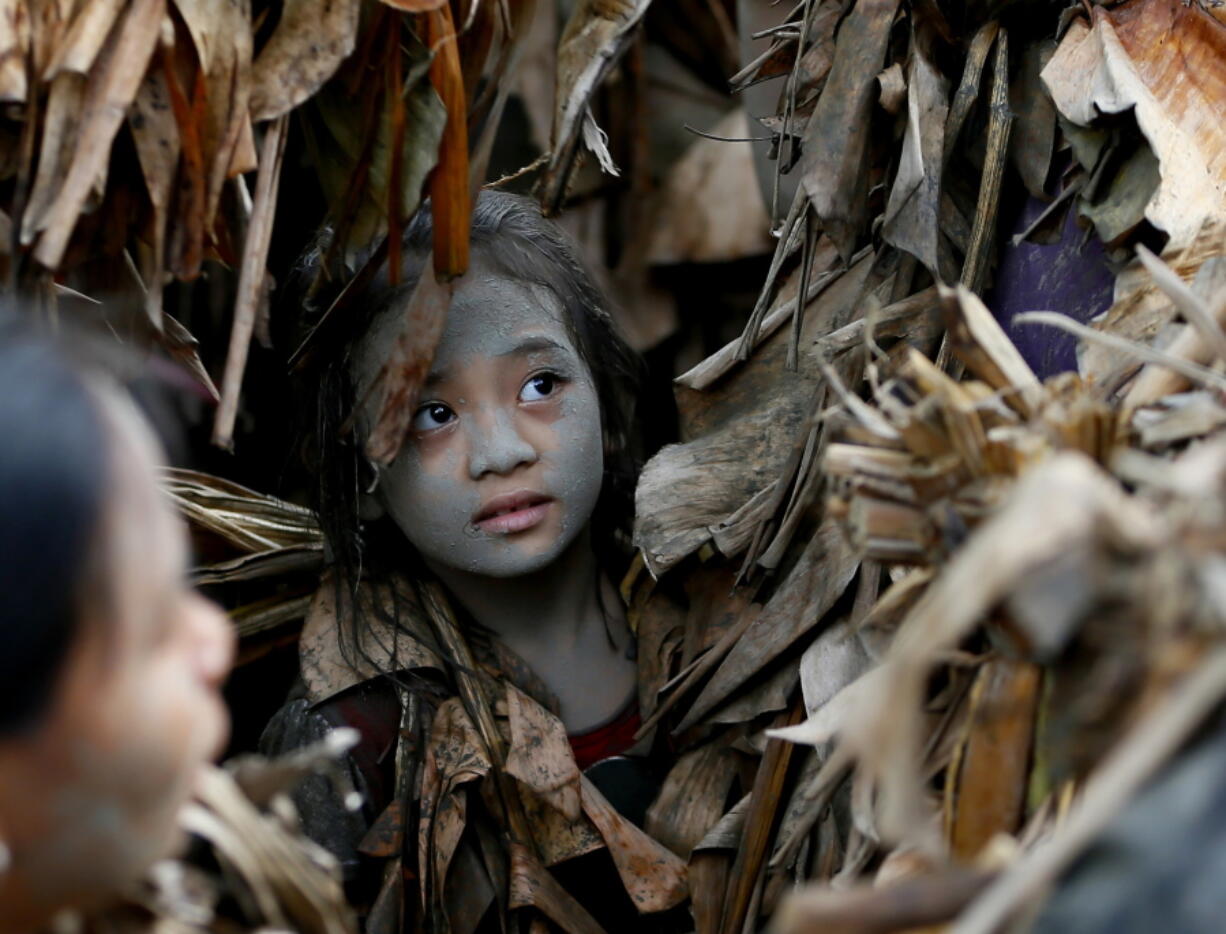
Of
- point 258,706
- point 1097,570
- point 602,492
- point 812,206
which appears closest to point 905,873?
point 1097,570

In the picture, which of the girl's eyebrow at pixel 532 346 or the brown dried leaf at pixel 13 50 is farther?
the girl's eyebrow at pixel 532 346

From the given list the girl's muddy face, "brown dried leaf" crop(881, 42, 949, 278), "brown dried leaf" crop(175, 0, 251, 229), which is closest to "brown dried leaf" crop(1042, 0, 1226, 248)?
"brown dried leaf" crop(881, 42, 949, 278)

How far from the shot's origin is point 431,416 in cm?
146

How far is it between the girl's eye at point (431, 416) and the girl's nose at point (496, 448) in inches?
1.2

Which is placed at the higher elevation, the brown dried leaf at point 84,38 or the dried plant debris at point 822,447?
the brown dried leaf at point 84,38

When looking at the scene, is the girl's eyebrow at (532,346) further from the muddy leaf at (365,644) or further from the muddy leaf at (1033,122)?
the muddy leaf at (1033,122)

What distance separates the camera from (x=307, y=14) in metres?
1.17

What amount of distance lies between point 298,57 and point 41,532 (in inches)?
26.4

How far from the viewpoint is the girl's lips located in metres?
1.46

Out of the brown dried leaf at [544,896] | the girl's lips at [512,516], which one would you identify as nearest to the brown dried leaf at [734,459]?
the girl's lips at [512,516]

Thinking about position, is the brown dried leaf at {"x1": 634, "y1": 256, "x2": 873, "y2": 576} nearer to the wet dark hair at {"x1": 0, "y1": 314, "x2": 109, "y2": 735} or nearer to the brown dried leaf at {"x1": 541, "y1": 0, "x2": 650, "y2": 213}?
the brown dried leaf at {"x1": 541, "y1": 0, "x2": 650, "y2": 213}

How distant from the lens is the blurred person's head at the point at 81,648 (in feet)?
2.01

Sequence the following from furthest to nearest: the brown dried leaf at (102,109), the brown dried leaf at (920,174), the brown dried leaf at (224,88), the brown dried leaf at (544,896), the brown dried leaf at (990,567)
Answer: the brown dried leaf at (544,896)
the brown dried leaf at (920,174)
the brown dried leaf at (224,88)
the brown dried leaf at (102,109)
the brown dried leaf at (990,567)

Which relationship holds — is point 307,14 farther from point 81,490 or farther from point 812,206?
point 81,490
